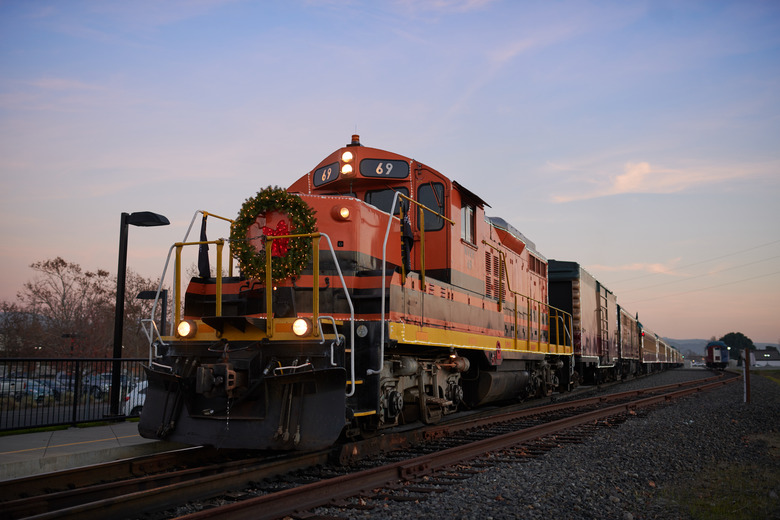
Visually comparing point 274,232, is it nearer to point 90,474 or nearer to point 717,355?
point 90,474

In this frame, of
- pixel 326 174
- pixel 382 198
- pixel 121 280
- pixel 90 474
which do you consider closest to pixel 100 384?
pixel 121 280

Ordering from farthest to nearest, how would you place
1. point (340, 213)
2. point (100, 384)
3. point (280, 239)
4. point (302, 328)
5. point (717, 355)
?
point (717, 355)
point (100, 384)
point (340, 213)
point (280, 239)
point (302, 328)

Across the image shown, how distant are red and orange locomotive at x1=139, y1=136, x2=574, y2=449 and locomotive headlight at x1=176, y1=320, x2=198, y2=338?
0.02 meters

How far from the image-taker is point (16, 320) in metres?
33.5

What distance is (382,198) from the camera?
333 inches

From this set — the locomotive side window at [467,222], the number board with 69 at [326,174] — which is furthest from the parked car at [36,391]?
the locomotive side window at [467,222]

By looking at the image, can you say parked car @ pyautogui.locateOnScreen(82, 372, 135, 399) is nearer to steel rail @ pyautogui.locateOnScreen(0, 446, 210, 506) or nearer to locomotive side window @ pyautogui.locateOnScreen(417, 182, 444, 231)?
steel rail @ pyautogui.locateOnScreen(0, 446, 210, 506)

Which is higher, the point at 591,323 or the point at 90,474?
the point at 591,323

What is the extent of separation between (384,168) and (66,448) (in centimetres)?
516

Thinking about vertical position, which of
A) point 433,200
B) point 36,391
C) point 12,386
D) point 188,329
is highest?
point 433,200

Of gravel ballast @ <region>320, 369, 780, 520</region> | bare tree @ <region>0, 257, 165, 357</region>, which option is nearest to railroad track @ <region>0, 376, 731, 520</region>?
gravel ballast @ <region>320, 369, 780, 520</region>

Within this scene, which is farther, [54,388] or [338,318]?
[54,388]

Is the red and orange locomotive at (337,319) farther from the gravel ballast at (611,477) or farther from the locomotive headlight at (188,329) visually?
the gravel ballast at (611,477)

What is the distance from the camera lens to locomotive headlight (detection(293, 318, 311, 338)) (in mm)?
5777
